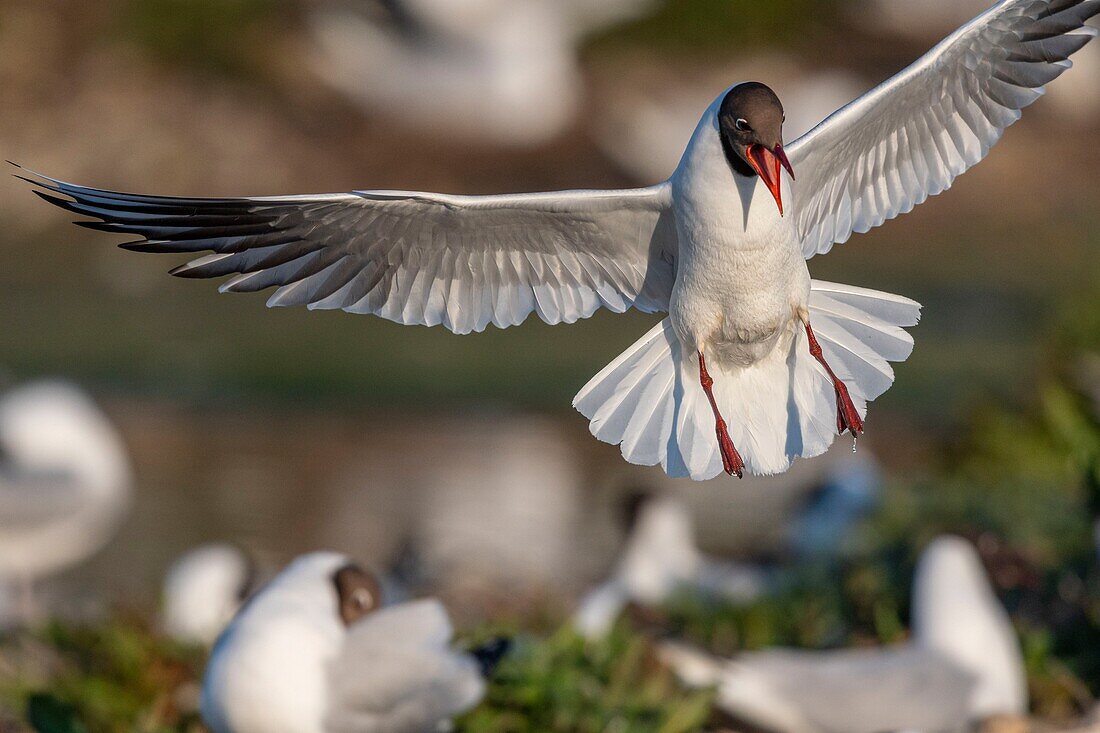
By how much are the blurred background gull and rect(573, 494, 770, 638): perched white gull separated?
0.15ft

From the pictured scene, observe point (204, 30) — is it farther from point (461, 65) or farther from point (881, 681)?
point (881, 681)

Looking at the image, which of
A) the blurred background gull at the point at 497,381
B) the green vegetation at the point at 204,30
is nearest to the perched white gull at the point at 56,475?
the blurred background gull at the point at 497,381

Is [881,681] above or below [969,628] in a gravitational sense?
below

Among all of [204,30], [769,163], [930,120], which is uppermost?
[204,30]

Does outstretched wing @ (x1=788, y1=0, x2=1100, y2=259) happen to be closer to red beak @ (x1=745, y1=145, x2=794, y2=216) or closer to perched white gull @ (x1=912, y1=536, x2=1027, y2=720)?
red beak @ (x1=745, y1=145, x2=794, y2=216)

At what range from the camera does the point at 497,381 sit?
38.3 feet

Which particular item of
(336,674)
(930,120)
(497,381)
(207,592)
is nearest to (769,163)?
(930,120)

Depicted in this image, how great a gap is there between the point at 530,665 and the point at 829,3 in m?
18.3

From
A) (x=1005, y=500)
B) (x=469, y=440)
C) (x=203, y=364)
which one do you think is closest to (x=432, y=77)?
(x=203, y=364)

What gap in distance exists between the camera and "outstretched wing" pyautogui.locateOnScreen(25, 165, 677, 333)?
366 centimetres

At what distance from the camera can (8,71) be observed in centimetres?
1975

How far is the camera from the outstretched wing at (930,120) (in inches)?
147

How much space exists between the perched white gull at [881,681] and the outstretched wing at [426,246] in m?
1.07

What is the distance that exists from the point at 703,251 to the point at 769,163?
0.35 metres
